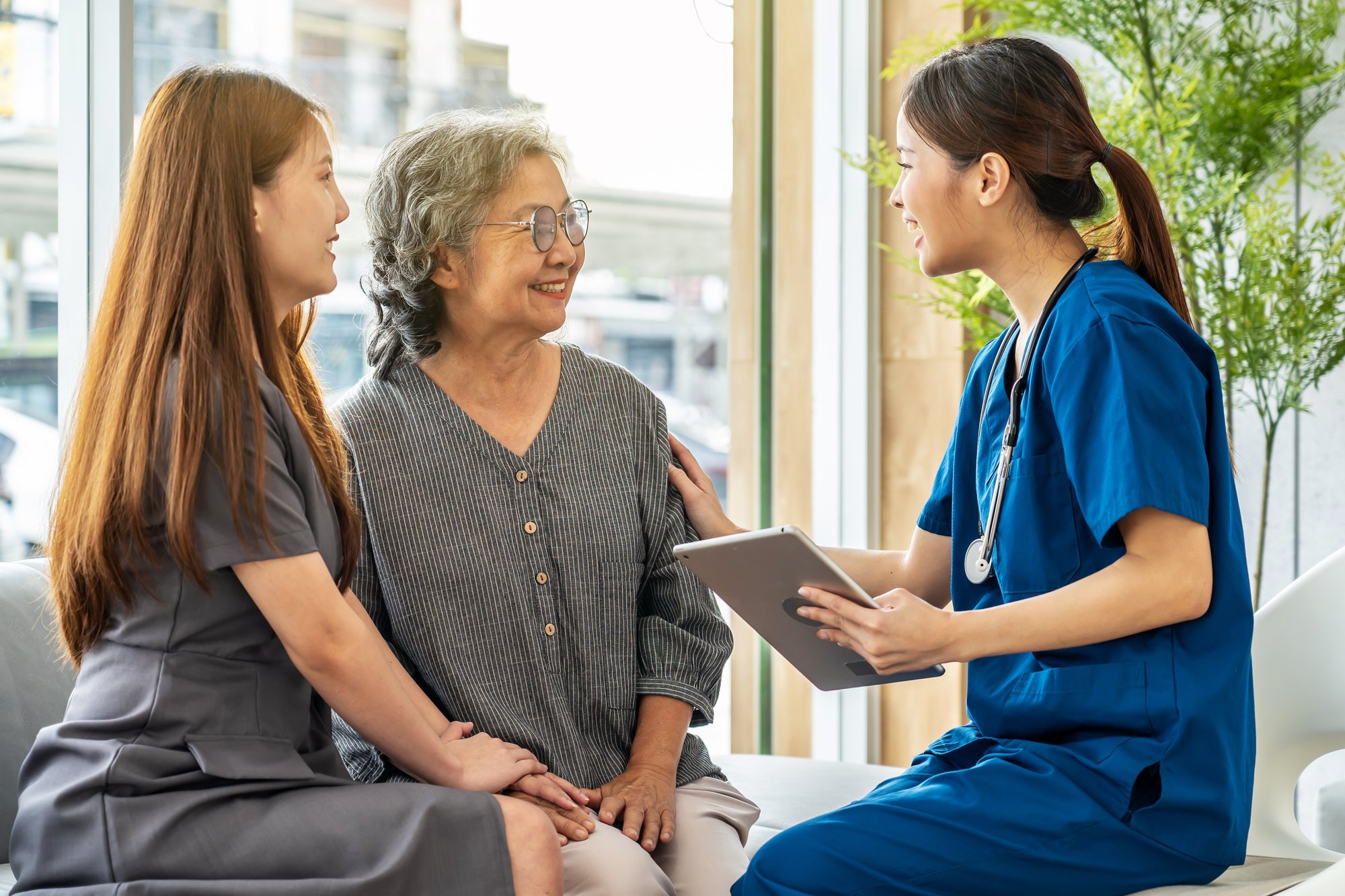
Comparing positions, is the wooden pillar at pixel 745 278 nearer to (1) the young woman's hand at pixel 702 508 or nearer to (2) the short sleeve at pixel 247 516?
(1) the young woman's hand at pixel 702 508

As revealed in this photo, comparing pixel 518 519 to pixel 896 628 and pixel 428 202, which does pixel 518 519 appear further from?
pixel 896 628

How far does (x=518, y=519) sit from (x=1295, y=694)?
1226mm

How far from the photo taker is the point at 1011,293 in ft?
5.09

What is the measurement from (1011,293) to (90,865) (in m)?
1.24

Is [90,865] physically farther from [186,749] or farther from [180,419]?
[180,419]

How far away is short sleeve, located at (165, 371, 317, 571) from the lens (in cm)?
122

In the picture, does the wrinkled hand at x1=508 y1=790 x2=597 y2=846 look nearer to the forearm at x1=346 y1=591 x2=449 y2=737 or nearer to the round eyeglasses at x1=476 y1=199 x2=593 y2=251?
the forearm at x1=346 y1=591 x2=449 y2=737

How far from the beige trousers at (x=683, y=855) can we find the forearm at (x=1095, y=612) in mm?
474

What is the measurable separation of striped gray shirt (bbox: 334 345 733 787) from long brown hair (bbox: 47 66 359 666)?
25 centimetres

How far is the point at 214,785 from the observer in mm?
1244

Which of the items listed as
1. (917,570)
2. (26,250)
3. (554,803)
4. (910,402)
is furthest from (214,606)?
(910,402)

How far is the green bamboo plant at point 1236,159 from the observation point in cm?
271

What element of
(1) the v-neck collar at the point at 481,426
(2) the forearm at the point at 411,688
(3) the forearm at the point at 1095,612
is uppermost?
(1) the v-neck collar at the point at 481,426

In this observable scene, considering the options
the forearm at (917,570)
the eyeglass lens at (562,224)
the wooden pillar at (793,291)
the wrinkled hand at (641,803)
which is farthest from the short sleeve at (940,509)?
the wooden pillar at (793,291)
